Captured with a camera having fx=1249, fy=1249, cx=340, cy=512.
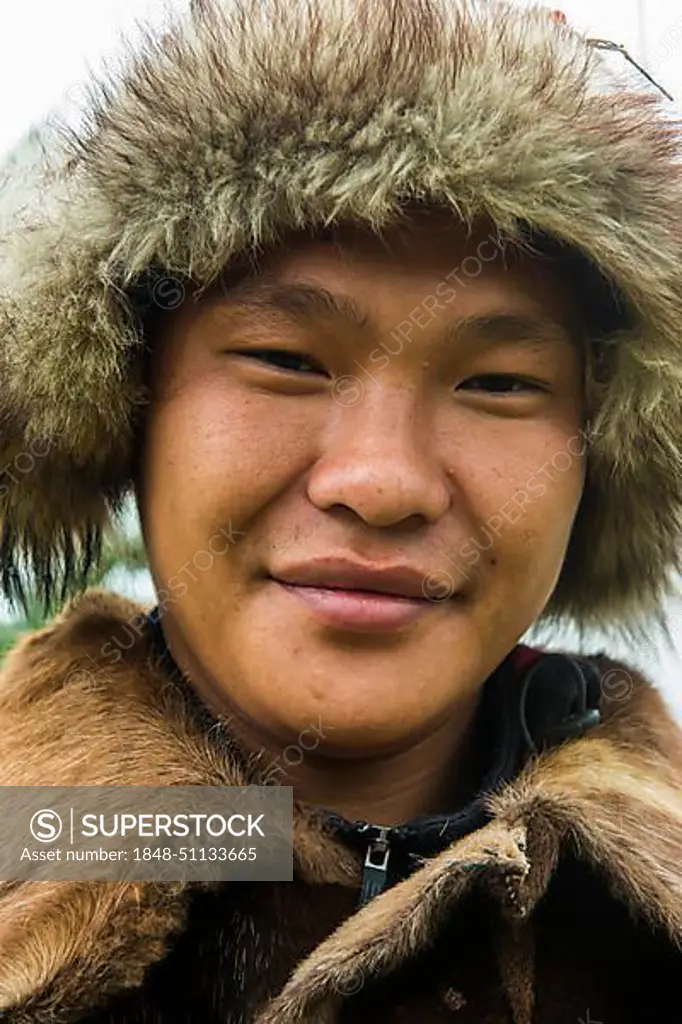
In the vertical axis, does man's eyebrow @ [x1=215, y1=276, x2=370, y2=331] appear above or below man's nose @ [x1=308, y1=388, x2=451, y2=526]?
above

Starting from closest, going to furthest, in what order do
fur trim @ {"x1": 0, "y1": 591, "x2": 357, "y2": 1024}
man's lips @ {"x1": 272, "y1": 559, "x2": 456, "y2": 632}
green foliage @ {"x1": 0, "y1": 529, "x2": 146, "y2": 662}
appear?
fur trim @ {"x1": 0, "y1": 591, "x2": 357, "y2": 1024}
man's lips @ {"x1": 272, "y1": 559, "x2": 456, "y2": 632}
green foliage @ {"x1": 0, "y1": 529, "x2": 146, "y2": 662}

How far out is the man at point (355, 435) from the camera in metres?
0.87

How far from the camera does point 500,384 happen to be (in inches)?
38.2

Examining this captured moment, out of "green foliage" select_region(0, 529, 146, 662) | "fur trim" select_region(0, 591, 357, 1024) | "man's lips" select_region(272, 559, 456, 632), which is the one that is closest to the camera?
"fur trim" select_region(0, 591, 357, 1024)

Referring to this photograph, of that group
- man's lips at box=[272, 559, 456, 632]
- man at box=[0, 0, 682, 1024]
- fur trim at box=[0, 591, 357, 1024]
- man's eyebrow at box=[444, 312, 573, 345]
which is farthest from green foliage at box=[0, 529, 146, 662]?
man's eyebrow at box=[444, 312, 573, 345]

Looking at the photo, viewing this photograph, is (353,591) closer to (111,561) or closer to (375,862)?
(375,862)

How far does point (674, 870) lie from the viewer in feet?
2.88

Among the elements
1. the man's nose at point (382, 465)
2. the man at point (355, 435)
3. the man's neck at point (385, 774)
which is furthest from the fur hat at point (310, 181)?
the man's neck at point (385, 774)

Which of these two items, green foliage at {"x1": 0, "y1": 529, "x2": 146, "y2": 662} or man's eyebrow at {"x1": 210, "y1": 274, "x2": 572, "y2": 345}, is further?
green foliage at {"x1": 0, "y1": 529, "x2": 146, "y2": 662}

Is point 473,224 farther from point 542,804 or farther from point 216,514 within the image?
point 542,804

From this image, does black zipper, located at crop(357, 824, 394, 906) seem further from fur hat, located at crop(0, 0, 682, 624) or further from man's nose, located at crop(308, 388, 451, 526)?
fur hat, located at crop(0, 0, 682, 624)

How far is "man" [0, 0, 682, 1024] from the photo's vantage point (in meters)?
0.87

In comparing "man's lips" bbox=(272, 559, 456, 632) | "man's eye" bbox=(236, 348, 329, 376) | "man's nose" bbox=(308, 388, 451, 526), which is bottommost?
"man's lips" bbox=(272, 559, 456, 632)

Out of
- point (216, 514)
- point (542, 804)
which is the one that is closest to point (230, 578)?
point (216, 514)
